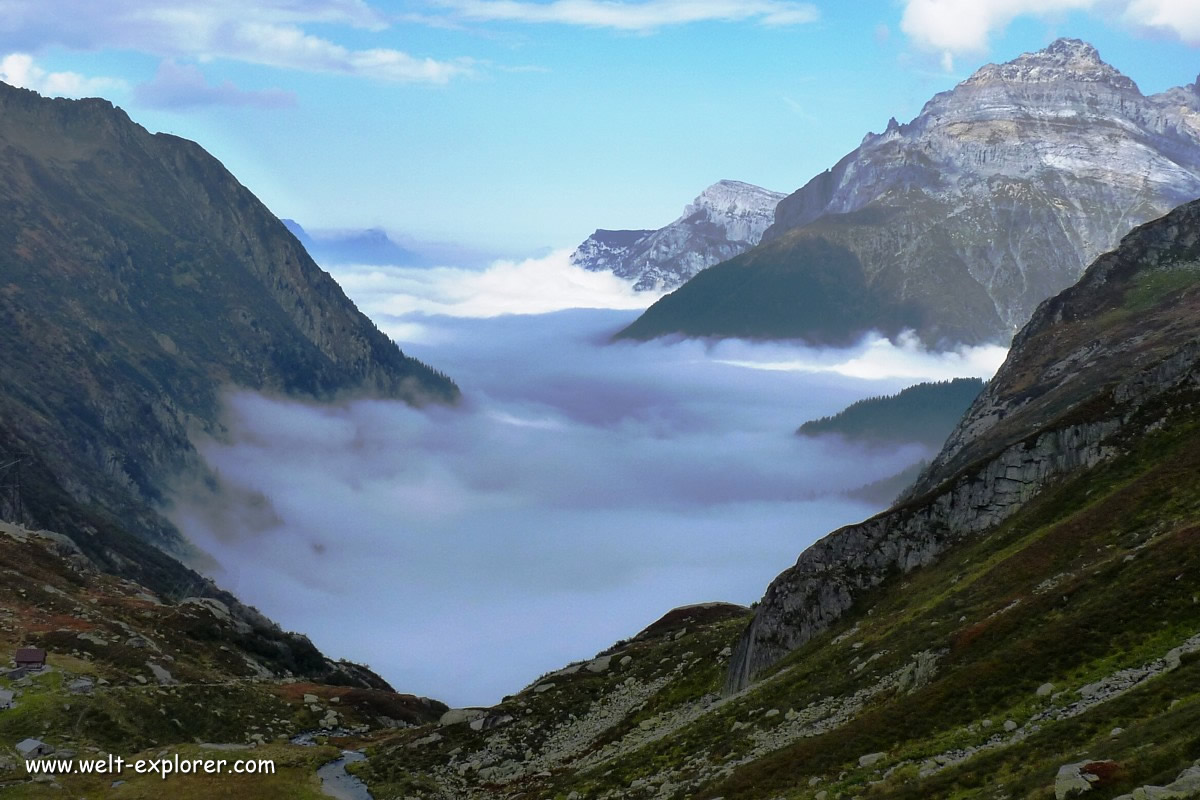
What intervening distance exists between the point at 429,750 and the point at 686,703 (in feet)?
63.5

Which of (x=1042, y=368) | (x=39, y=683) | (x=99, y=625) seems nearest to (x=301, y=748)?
(x=39, y=683)

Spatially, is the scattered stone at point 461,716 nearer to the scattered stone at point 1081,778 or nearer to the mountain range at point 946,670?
the mountain range at point 946,670

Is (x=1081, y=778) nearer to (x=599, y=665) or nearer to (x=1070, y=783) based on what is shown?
(x=1070, y=783)

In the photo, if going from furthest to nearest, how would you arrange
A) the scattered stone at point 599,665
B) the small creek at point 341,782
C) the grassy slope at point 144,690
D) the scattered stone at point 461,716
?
the scattered stone at point 599,665 → the scattered stone at point 461,716 → the grassy slope at point 144,690 → the small creek at point 341,782

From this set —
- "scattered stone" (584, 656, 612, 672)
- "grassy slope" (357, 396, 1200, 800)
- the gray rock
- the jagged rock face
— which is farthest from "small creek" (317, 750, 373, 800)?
the gray rock

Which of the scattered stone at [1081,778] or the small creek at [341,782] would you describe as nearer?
the scattered stone at [1081,778]

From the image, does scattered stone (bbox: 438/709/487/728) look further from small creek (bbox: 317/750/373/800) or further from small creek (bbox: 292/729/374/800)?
small creek (bbox: 317/750/373/800)

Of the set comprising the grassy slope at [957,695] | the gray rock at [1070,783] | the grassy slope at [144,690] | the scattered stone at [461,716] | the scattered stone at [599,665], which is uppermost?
the grassy slope at [144,690]

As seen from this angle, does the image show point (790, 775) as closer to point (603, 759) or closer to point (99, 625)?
point (603, 759)

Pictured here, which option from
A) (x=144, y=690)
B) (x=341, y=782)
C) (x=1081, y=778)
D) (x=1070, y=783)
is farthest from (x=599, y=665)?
(x=1081, y=778)

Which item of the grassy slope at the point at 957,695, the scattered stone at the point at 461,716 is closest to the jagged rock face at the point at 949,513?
the grassy slope at the point at 957,695

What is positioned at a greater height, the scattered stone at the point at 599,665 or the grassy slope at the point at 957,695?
the scattered stone at the point at 599,665

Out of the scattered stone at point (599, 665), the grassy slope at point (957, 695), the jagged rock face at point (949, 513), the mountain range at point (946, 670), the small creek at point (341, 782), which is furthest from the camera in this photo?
the scattered stone at point (599, 665)

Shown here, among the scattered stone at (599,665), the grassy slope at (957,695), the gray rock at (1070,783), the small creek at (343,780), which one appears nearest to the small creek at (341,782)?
the small creek at (343,780)
